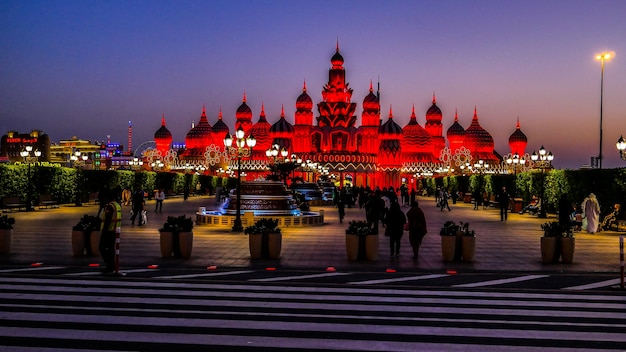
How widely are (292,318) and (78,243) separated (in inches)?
389

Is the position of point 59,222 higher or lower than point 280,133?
lower

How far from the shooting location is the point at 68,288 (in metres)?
13.1

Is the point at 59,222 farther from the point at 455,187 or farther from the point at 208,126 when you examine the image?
the point at 208,126

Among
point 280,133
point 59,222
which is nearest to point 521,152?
point 280,133

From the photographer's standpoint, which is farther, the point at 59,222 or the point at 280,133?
the point at 280,133

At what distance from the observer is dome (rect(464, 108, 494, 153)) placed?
467 ft

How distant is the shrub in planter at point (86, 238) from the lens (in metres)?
18.5

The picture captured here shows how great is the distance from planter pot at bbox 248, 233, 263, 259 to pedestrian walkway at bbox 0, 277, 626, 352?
4.38 metres

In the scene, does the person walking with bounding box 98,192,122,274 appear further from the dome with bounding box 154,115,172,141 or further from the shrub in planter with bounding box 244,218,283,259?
the dome with bounding box 154,115,172,141

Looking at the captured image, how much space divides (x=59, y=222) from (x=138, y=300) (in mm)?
22858

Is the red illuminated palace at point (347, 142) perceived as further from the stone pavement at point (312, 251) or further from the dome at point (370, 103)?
the stone pavement at point (312, 251)

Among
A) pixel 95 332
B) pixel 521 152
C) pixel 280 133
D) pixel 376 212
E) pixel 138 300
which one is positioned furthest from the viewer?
pixel 521 152

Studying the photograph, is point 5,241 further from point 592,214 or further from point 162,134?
point 162,134

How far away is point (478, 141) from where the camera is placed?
143 m
